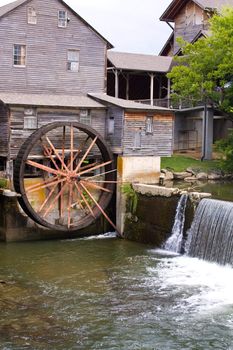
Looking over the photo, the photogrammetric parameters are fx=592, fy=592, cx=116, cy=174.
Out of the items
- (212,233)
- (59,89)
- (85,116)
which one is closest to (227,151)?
(85,116)

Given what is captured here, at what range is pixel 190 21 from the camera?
38.5m

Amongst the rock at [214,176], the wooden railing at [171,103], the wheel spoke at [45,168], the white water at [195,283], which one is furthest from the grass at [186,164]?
the white water at [195,283]

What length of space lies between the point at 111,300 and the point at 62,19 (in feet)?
48.5

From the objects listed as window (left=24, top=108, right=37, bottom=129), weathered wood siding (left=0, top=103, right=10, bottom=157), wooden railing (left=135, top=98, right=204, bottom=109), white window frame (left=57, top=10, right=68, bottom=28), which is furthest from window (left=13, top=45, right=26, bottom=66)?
wooden railing (left=135, top=98, right=204, bottom=109)

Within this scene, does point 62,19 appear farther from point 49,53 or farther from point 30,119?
point 30,119

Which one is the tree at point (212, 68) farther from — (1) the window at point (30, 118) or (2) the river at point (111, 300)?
(2) the river at point (111, 300)

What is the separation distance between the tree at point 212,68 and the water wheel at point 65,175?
9.06 meters

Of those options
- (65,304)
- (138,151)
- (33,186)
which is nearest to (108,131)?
(138,151)

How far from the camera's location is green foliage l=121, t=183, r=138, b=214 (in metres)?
23.2

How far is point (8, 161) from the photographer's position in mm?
22641

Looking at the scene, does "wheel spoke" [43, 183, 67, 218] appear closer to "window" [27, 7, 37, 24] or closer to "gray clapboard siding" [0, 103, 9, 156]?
"gray clapboard siding" [0, 103, 9, 156]

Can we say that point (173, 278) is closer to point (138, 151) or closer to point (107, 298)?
point (107, 298)

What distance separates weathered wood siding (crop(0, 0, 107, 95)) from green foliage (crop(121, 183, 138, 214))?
5.25 metres

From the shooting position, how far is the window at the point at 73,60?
2594cm
